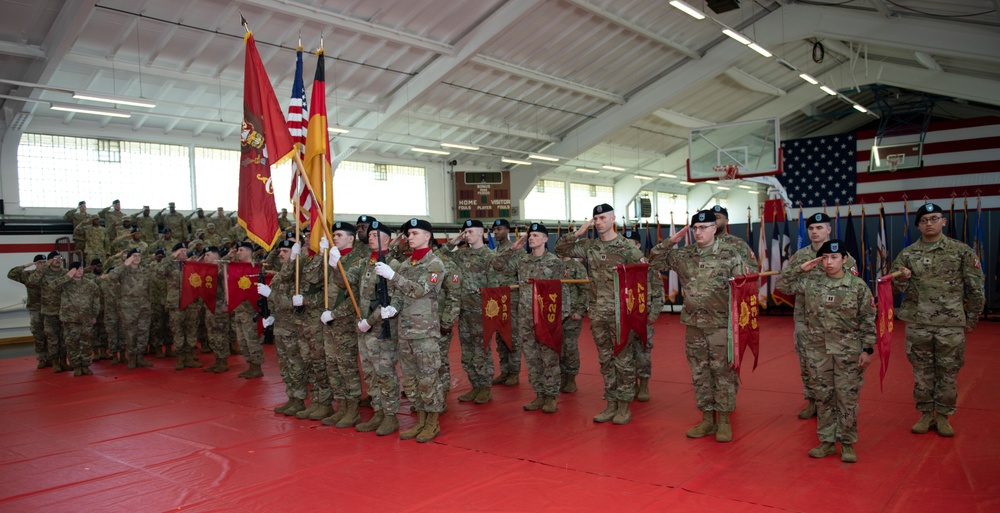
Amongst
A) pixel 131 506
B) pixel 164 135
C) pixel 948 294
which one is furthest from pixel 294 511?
pixel 164 135

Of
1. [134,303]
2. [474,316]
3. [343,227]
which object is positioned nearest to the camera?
[343,227]

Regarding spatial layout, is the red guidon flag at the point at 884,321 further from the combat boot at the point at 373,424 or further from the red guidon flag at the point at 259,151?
the red guidon flag at the point at 259,151

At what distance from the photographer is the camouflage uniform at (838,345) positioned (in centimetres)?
433

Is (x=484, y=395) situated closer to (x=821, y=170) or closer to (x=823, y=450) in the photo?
(x=823, y=450)

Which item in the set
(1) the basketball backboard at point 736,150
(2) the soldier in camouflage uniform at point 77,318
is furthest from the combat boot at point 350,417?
(1) the basketball backboard at point 736,150

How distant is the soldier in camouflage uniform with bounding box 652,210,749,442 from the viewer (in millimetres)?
4883

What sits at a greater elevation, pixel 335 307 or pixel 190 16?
pixel 190 16

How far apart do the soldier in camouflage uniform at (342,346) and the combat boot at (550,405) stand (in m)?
1.72

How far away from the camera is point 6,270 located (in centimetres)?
1387

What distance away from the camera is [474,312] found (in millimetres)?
6875

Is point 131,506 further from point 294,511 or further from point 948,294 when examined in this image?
point 948,294

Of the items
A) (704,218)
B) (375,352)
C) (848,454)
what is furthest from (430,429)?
(848,454)

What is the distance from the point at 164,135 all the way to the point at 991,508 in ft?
59.5

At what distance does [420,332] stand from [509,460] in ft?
4.14
